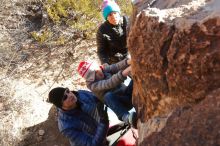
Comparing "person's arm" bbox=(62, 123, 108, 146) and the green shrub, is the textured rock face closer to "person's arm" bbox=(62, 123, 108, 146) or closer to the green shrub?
"person's arm" bbox=(62, 123, 108, 146)

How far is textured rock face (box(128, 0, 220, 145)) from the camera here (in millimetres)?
2117

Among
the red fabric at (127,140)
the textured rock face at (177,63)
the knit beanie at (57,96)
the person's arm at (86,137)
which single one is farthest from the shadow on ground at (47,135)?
the textured rock face at (177,63)

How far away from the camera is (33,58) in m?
6.64

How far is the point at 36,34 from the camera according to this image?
253 inches

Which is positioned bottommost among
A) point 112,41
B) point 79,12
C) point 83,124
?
point 83,124

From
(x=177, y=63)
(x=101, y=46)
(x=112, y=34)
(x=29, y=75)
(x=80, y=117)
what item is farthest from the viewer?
(x=29, y=75)

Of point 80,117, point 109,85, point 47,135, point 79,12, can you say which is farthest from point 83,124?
point 79,12

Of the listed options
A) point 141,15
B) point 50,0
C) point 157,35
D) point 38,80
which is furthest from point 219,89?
point 50,0

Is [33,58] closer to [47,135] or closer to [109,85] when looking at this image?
[47,135]

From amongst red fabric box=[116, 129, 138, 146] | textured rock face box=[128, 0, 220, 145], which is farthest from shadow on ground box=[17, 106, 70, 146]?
textured rock face box=[128, 0, 220, 145]

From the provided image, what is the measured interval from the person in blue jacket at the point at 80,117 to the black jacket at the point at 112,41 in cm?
82

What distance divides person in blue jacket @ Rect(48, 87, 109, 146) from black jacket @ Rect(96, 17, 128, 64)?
2.70 ft

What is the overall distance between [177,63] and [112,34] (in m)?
2.10

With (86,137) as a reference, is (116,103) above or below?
above
